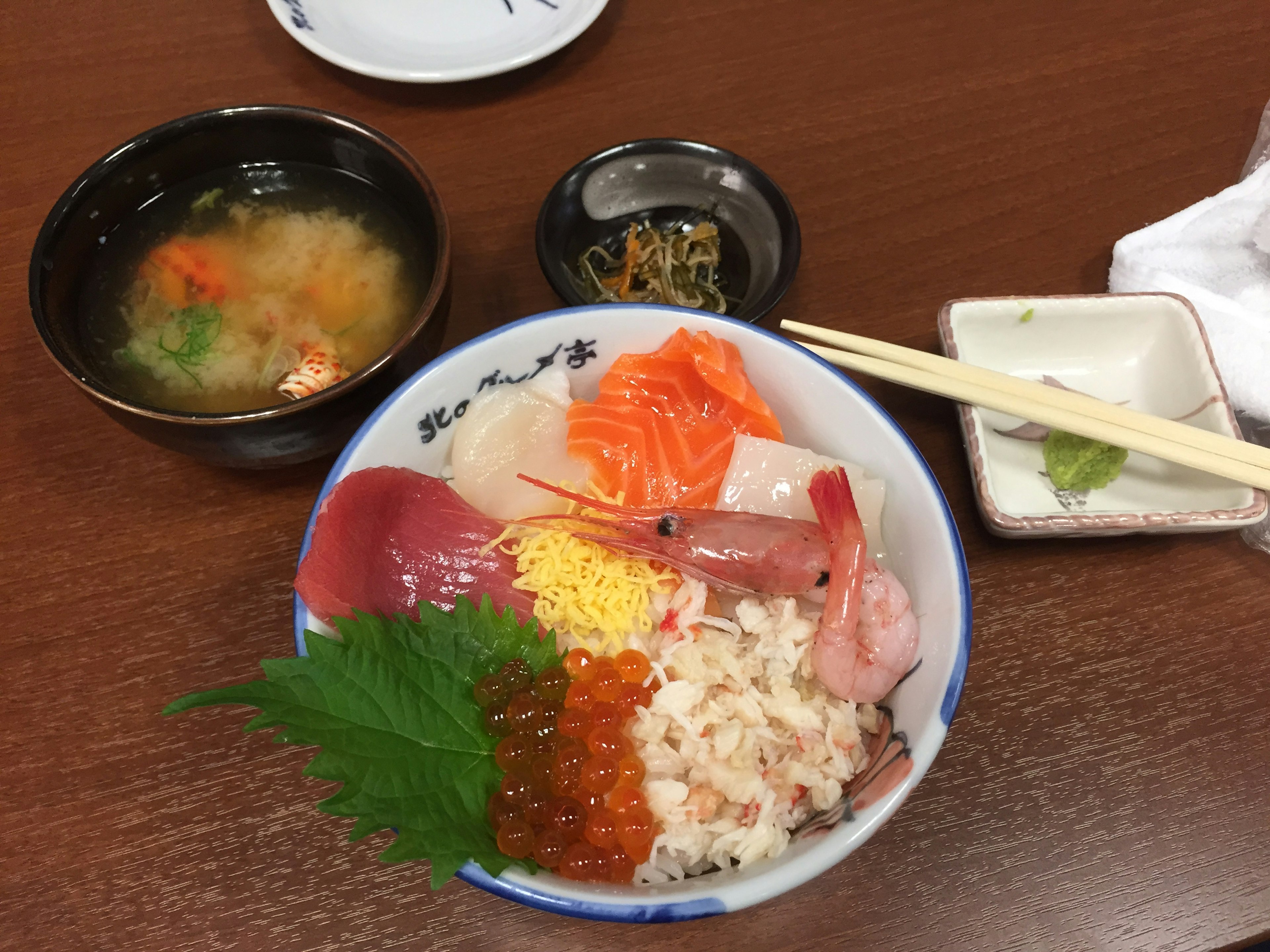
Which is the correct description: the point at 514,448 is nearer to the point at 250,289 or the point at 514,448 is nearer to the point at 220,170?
the point at 250,289

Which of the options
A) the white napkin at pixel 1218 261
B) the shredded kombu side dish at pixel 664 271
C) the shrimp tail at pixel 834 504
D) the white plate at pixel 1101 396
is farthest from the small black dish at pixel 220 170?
the white napkin at pixel 1218 261

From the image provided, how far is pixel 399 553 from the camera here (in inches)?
46.7

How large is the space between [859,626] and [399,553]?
0.69 metres

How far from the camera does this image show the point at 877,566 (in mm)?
1145

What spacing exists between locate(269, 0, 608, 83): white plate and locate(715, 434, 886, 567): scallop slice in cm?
123

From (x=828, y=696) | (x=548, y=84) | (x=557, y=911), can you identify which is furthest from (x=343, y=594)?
(x=548, y=84)

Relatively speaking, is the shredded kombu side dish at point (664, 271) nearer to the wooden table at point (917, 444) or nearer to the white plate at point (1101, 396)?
the wooden table at point (917, 444)

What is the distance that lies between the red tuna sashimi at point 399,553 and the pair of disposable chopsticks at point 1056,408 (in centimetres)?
64

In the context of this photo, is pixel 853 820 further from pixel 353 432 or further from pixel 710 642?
pixel 353 432

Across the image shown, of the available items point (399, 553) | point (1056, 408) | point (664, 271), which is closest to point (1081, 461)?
point (1056, 408)

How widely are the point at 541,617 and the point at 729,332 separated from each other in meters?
0.55

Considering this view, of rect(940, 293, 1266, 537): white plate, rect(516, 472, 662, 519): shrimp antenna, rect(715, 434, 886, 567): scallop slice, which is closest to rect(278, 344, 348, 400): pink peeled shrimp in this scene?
rect(516, 472, 662, 519): shrimp antenna

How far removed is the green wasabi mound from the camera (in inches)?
57.2

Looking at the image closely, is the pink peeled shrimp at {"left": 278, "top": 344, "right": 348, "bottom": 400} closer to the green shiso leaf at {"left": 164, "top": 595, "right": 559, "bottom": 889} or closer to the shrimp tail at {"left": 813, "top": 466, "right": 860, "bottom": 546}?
the green shiso leaf at {"left": 164, "top": 595, "right": 559, "bottom": 889}
